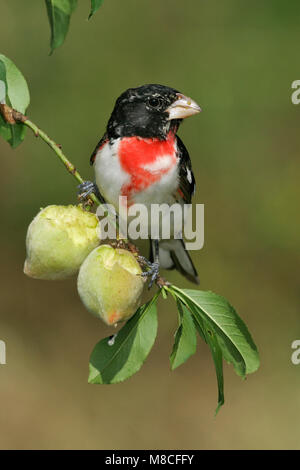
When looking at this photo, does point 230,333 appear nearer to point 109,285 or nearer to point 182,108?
point 109,285

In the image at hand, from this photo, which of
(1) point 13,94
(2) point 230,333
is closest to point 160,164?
(1) point 13,94

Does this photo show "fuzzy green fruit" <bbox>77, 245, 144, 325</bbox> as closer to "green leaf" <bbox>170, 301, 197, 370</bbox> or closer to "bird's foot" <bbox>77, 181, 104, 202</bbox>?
"green leaf" <bbox>170, 301, 197, 370</bbox>

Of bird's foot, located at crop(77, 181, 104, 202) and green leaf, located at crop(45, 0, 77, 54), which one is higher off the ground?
green leaf, located at crop(45, 0, 77, 54)

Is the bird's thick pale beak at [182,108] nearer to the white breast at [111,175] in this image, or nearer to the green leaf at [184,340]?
the white breast at [111,175]

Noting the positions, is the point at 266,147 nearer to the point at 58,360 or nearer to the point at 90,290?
the point at 58,360

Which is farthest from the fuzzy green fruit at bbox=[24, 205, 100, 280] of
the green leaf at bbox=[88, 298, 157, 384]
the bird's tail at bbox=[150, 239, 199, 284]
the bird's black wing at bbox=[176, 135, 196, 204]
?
the bird's tail at bbox=[150, 239, 199, 284]

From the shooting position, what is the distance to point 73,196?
4613 mm

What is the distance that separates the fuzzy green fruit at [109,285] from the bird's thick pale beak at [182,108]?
72 centimetres

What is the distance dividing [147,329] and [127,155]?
2.27 feet

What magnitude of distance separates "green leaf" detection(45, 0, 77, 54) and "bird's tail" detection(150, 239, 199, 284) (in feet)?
5.26

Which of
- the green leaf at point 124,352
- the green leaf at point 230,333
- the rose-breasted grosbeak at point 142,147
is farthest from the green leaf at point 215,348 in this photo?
the rose-breasted grosbeak at point 142,147

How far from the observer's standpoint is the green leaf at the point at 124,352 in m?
1.58

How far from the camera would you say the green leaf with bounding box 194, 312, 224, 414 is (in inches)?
58.8

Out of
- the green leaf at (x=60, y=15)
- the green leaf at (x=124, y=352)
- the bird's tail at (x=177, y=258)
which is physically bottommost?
the bird's tail at (x=177, y=258)
